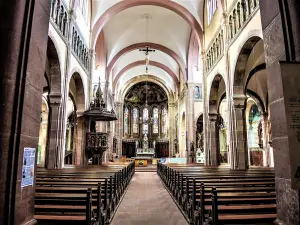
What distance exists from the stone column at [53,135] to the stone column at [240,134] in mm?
7837

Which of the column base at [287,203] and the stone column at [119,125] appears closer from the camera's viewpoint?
the column base at [287,203]

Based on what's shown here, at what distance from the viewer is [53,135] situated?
1030 centimetres

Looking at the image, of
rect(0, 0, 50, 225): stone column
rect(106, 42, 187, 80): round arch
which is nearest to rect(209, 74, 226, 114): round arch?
rect(106, 42, 187, 80): round arch

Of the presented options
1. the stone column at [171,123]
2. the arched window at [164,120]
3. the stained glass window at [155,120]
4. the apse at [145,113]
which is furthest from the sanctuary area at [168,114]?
the stained glass window at [155,120]


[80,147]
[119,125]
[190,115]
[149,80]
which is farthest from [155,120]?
[80,147]

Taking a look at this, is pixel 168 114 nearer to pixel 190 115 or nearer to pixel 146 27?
pixel 190 115

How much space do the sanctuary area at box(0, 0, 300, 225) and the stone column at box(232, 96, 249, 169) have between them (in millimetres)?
45

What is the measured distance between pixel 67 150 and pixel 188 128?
12.2 m

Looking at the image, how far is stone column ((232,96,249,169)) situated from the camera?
10719 millimetres

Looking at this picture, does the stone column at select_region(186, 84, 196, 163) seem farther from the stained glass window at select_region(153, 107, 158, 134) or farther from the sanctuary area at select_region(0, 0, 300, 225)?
the stained glass window at select_region(153, 107, 158, 134)

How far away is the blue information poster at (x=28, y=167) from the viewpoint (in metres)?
3.00

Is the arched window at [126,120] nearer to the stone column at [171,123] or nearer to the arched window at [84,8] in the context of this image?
the stone column at [171,123]

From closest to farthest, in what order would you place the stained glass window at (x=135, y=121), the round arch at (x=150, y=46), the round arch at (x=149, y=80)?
the round arch at (x=150, y=46) → the round arch at (x=149, y=80) → the stained glass window at (x=135, y=121)

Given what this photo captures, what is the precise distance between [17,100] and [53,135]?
786cm
